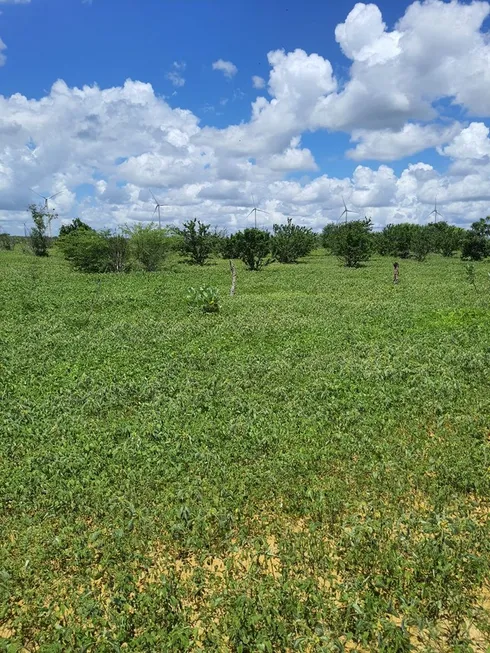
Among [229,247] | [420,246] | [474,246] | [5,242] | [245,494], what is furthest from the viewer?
[5,242]

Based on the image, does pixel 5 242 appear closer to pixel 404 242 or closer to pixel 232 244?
pixel 232 244

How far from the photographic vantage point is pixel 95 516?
620cm

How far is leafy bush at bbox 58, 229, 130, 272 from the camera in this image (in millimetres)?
35312

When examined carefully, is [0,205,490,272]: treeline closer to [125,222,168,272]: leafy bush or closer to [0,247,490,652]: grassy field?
[125,222,168,272]: leafy bush

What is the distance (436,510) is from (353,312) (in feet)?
42.1

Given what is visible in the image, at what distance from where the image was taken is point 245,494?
656 centimetres

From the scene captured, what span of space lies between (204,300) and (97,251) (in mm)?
19680

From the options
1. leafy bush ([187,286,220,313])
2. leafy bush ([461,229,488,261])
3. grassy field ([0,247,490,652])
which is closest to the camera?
grassy field ([0,247,490,652])

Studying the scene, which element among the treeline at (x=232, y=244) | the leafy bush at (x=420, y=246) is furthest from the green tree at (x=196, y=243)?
the leafy bush at (x=420, y=246)

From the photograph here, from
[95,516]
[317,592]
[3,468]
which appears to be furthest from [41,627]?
[3,468]

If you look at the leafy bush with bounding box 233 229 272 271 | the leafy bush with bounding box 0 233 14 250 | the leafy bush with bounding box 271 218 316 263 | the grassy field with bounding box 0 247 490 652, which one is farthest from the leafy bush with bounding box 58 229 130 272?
the leafy bush with bounding box 0 233 14 250

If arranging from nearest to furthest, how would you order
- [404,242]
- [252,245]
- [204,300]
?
[204,300], [252,245], [404,242]

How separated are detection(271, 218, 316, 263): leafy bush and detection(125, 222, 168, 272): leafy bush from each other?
1249 centimetres

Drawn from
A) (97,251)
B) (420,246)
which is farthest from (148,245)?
(420,246)
